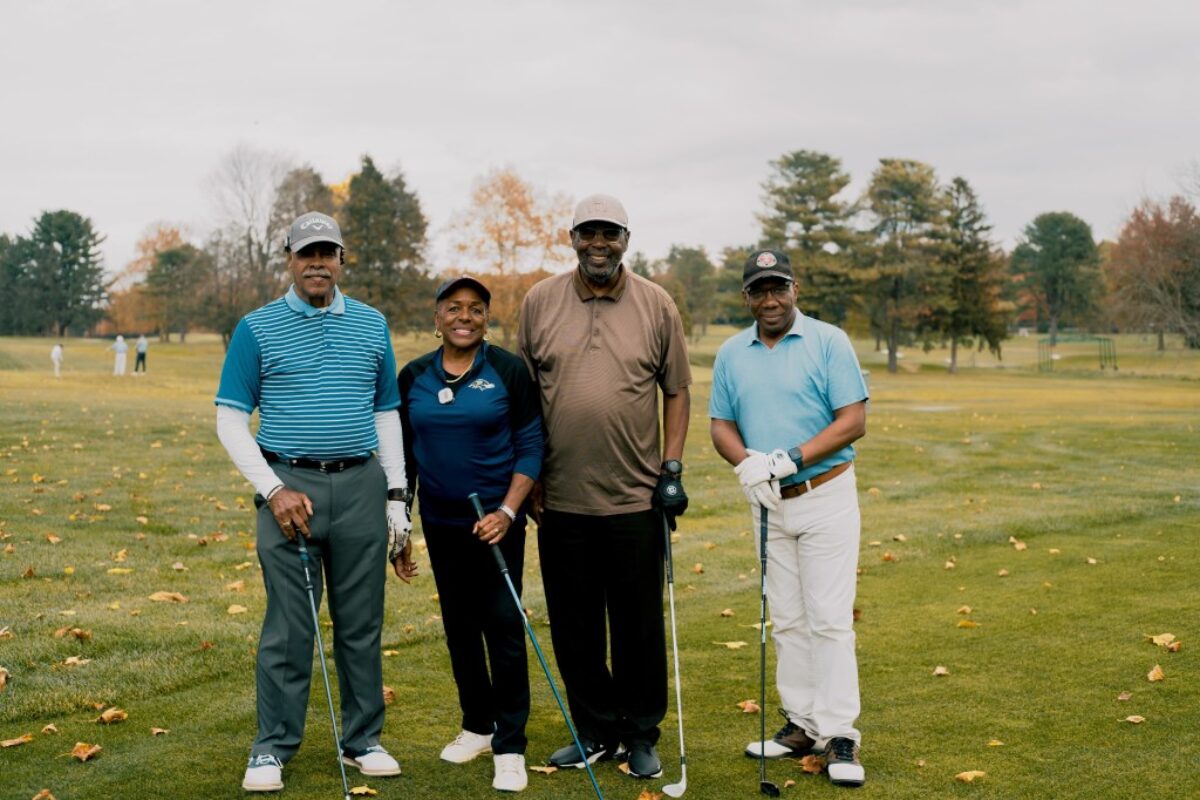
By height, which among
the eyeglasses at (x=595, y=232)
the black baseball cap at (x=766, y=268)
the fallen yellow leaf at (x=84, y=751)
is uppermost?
the eyeglasses at (x=595, y=232)

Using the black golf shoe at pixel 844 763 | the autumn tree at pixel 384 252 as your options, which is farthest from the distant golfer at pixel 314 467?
the autumn tree at pixel 384 252

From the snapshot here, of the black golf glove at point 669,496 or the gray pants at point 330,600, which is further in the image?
the black golf glove at point 669,496

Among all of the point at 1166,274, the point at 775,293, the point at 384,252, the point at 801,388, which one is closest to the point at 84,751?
the point at 801,388

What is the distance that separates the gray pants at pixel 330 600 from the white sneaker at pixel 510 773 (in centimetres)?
58

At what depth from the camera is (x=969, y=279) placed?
221ft

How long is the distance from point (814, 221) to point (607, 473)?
65976 millimetres

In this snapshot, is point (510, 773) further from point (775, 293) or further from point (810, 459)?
point (775, 293)

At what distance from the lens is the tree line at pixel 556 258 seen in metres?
48.0

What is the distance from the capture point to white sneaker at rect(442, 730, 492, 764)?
5.02 metres

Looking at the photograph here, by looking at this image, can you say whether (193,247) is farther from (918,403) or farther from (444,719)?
(444,719)

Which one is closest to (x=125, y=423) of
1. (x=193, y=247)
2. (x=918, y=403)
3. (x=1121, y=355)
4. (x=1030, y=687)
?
(x=1030, y=687)

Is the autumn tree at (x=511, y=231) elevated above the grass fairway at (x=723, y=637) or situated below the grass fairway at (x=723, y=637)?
above

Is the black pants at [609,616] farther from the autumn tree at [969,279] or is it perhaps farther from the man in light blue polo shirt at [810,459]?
the autumn tree at [969,279]

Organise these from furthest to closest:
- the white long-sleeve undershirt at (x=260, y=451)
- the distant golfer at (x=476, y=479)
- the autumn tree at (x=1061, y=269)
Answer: the autumn tree at (x=1061, y=269), the distant golfer at (x=476, y=479), the white long-sleeve undershirt at (x=260, y=451)
